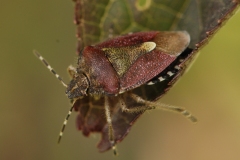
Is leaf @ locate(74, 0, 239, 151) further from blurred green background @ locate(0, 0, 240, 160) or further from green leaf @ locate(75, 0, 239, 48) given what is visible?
blurred green background @ locate(0, 0, 240, 160)

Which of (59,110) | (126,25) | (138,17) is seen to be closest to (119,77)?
(126,25)

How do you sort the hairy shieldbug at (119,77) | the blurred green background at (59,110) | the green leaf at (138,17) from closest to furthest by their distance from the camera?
the green leaf at (138,17) < the hairy shieldbug at (119,77) < the blurred green background at (59,110)

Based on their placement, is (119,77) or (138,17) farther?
(119,77)

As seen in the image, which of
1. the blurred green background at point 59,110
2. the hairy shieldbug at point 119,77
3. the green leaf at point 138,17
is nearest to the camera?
the green leaf at point 138,17

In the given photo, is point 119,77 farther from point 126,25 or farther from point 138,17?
point 138,17

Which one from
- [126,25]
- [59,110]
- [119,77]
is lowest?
[59,110]

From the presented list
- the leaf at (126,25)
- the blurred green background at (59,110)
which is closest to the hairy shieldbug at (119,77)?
the leaf at (126,25)

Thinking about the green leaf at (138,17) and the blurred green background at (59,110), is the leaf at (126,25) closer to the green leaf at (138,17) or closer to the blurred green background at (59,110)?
the green leaf at (138,17)
